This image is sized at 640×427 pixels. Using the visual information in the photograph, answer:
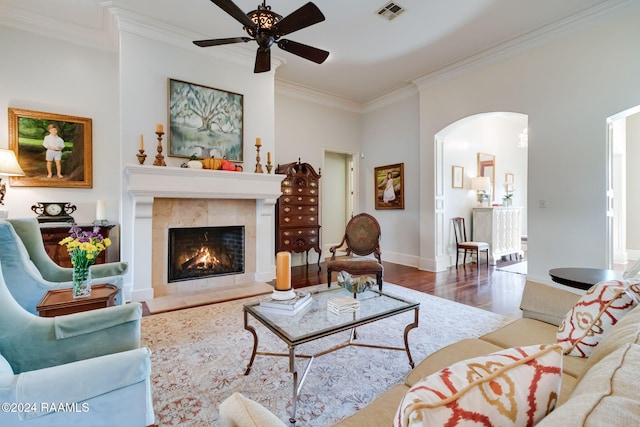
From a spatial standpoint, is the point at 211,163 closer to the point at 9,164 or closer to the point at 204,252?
the point at 204,252

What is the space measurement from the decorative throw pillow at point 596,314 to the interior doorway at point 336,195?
5091 mm

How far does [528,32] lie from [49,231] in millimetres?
6281

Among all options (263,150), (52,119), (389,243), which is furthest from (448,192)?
(52,119)

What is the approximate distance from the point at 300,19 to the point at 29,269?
2562mm

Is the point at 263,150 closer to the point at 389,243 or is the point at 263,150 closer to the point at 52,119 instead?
the point at 52,119

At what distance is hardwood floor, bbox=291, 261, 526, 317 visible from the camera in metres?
3.47

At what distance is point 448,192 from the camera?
5.52 metres

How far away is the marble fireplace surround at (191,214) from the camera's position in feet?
11.2

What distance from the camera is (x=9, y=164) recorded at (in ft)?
10.3

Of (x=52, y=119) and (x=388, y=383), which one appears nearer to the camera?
(x=388, y=383)

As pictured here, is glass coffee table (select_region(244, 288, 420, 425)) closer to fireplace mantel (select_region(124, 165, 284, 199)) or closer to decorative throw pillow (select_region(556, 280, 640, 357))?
decorative throw pillow (select_region(556, 280, 640, 357))

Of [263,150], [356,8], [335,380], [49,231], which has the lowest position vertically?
[335,380]

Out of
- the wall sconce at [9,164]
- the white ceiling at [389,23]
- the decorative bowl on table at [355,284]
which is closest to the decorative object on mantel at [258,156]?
the white ceiling at [389,23]

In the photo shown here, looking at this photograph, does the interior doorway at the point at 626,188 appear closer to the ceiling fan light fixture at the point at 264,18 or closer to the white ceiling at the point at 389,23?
the white ceiling at the point at 389,23
